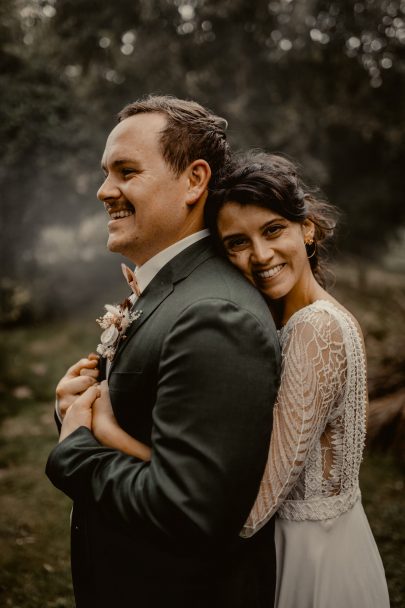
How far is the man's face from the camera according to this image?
1821 millimetres

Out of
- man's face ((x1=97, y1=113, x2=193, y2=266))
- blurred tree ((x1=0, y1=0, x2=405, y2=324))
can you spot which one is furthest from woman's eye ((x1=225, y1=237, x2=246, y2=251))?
blurred tree ((x1=0, y1=0, x2=405, y2=324))

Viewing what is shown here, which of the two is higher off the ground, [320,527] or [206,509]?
[206,509]

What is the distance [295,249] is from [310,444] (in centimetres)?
82

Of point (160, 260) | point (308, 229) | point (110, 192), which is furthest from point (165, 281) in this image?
point (308, 229)

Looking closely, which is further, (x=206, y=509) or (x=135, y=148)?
(x=135, y=148)

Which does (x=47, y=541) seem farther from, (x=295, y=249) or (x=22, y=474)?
(x=295, y=249)

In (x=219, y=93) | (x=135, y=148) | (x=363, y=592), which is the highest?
(x=219, y=93)

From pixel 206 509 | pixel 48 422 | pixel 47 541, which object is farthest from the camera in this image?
pixel 48 422

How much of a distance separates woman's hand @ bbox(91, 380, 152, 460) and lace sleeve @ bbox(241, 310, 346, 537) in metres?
0.45

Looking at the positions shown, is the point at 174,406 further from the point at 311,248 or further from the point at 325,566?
the point at 311,248

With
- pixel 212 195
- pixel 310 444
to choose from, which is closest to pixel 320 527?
pixel 310 444

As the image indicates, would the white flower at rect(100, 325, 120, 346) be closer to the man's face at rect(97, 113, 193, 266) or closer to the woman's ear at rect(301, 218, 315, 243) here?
the man's face at rect(97, 113, 193, 266)

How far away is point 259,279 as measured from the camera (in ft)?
7.06

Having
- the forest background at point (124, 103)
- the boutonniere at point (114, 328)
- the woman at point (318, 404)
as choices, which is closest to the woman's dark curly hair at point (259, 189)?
the woman at point (318, 404)
